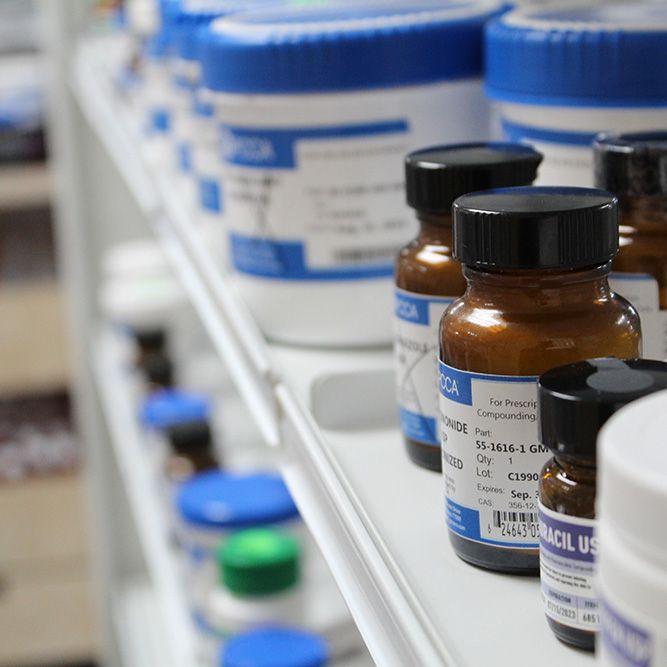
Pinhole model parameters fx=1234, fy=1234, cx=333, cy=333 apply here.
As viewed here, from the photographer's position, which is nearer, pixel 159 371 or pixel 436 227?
pixel 436 227

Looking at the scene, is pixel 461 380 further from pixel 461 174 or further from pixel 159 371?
pixel 159 371

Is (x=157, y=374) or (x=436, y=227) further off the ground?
(x=436, y=227)

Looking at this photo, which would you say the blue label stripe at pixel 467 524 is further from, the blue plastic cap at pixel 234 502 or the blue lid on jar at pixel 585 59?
the blue plastic cap at pixel 234 502

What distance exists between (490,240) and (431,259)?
12cm

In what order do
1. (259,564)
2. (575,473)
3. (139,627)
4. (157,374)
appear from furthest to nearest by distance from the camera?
(139,627) → (157,374) → (259,564) → (575,473)

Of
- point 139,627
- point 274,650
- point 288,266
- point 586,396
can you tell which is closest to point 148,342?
point 139,627

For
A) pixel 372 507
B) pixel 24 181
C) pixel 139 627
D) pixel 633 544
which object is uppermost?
pixel 633 544

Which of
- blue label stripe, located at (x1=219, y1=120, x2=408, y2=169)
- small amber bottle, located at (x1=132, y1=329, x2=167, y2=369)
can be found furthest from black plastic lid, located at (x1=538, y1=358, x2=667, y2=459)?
small amber bottle, located at (x1=132, y1=329, x2=167, y2=369)

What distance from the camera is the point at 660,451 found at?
27cm

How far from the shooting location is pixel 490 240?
401mm

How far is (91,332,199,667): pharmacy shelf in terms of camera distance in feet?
4.14

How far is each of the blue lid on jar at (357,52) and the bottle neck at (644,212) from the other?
0.22 m

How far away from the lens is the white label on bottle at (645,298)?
18.4 inches

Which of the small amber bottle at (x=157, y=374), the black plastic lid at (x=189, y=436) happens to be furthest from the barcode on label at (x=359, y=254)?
the small amber bottle at (x=157, y=374)
